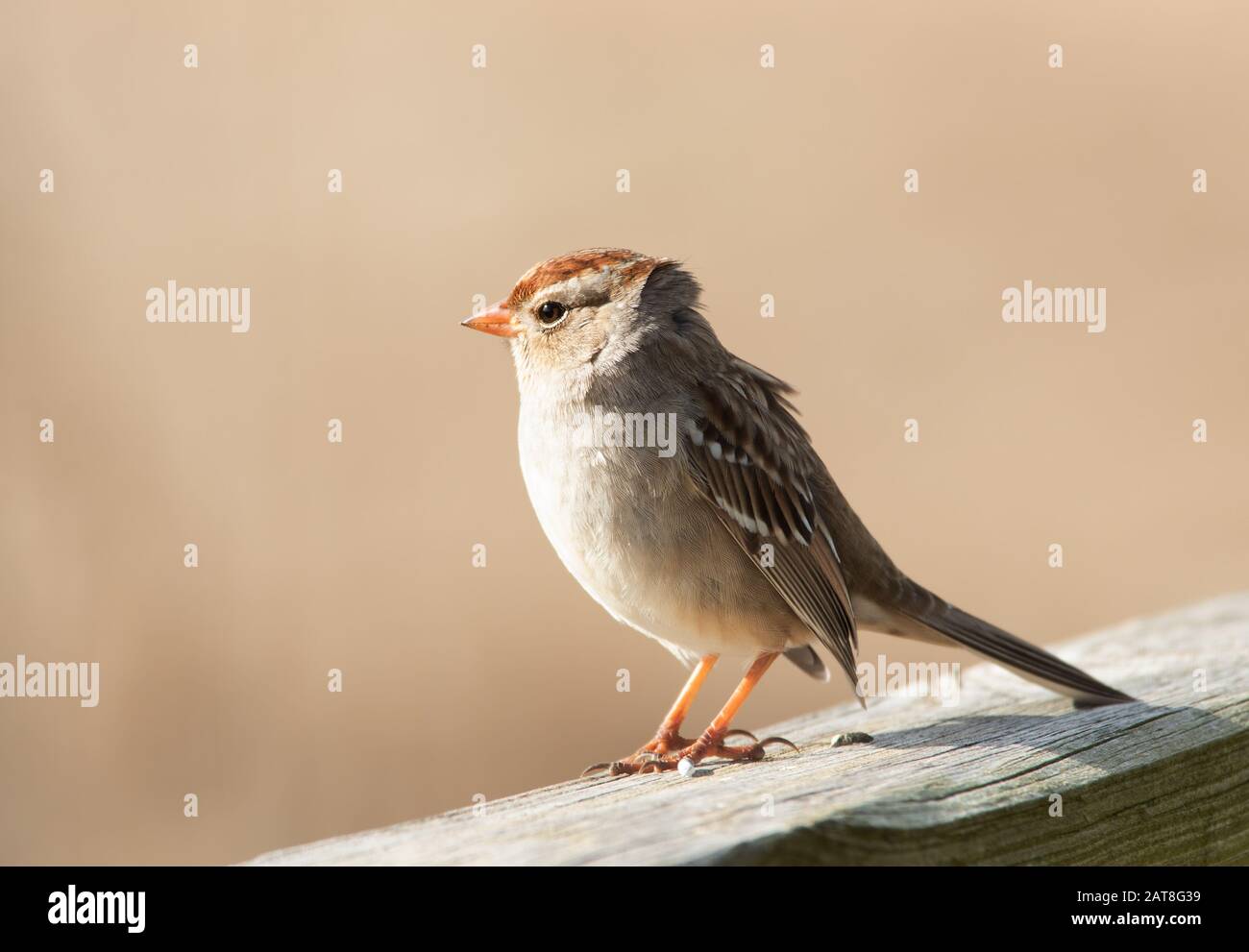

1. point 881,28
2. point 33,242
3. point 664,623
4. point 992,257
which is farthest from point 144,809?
point 881,28

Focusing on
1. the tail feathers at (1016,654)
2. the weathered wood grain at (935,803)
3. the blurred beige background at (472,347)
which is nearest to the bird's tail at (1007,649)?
the tail feathers at (1016,654)

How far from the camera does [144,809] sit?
7648mm

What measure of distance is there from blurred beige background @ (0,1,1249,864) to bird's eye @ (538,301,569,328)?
3.82 meters

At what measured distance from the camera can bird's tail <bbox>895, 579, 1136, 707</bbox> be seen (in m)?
4.02

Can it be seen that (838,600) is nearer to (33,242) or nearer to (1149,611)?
(1149,611)

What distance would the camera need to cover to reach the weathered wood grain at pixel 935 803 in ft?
7.73

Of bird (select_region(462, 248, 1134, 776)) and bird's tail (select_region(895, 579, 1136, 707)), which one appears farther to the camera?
bird (select_region(462, 248, 1134, 776))

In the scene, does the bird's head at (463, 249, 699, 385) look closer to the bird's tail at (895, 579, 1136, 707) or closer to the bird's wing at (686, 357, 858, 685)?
the bird's wing at (686, 357, 858, 685)

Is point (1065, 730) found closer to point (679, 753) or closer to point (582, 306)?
point (679, 753)

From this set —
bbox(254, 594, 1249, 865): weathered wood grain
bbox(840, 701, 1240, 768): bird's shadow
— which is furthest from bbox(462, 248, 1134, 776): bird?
bbox(254, 594, 1249, 865): weathered wood grain

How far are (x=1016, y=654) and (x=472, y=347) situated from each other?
22.6ft

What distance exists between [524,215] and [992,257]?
12.8ft

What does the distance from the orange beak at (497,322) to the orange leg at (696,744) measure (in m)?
1.33

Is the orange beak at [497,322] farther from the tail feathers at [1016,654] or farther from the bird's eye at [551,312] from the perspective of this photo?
the tail feathers at [1016,654]
